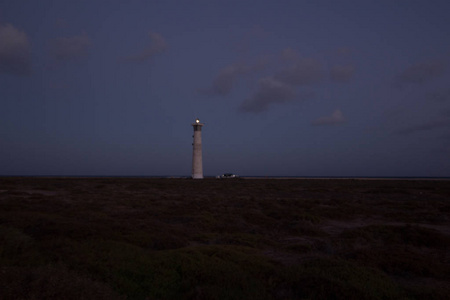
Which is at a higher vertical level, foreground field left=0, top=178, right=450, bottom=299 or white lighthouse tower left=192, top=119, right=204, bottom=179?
white lighthouse tower left=192, top=119, right=204, bottom=179

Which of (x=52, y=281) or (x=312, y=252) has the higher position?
(x=52, y=281)

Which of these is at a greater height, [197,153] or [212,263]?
[197,153]

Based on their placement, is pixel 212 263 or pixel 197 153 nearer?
pixel 212 263

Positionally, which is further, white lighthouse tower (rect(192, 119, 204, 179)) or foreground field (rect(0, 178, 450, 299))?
white lighthouse tower (rect(192, 119, 204, 179))

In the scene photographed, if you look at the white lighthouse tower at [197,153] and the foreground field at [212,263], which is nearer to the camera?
the foreground field at [212,263]

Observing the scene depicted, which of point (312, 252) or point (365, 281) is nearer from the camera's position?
point (365, 281)

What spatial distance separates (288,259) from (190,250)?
2.98 metres

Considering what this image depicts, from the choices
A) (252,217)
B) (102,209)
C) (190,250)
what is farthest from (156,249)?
(102,209)

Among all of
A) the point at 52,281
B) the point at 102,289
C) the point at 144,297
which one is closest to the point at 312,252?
the point at 144,297

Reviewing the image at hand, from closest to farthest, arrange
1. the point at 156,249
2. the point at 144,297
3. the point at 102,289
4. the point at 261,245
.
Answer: the point at 102,289 → the point at 144,297 → the point at 156,249 → the point at 261,245

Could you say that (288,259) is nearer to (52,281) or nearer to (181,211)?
(52,281)

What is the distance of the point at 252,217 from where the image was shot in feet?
58.9

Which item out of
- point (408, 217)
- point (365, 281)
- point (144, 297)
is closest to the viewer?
point (144, 297)

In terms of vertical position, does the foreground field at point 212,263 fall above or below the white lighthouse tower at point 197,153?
below
